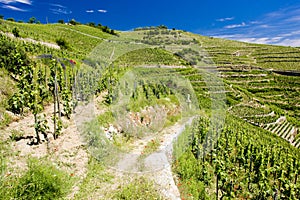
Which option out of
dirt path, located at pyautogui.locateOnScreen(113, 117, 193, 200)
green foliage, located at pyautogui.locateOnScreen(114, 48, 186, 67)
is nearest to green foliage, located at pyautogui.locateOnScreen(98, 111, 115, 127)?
dirt path, located at pyautogui.locateOnScreen(113, 117, 193, 200)

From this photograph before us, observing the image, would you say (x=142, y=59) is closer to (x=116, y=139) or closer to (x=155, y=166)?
(x=116, y=139)

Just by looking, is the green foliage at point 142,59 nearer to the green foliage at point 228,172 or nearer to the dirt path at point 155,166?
the green foliage at point 228,172

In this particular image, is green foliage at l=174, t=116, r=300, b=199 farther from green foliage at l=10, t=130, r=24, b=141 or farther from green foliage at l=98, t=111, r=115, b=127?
green foliage at l=10, t=130, r=24, b=141

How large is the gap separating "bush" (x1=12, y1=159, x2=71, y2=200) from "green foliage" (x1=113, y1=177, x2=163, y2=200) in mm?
1289

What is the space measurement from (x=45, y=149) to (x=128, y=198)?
2.95m

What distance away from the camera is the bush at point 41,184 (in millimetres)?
4540

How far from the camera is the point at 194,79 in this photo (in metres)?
36.6

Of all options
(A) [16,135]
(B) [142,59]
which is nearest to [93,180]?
(A) [16,135]

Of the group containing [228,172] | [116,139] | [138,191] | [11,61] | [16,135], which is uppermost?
[11,61]

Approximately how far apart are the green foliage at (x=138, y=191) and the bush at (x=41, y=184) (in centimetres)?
129

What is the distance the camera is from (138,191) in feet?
18.6

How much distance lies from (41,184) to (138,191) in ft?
7.39

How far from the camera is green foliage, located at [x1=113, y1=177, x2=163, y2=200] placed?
17.8 feet

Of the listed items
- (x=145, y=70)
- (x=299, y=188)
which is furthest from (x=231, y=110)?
(x=299, y=188)
